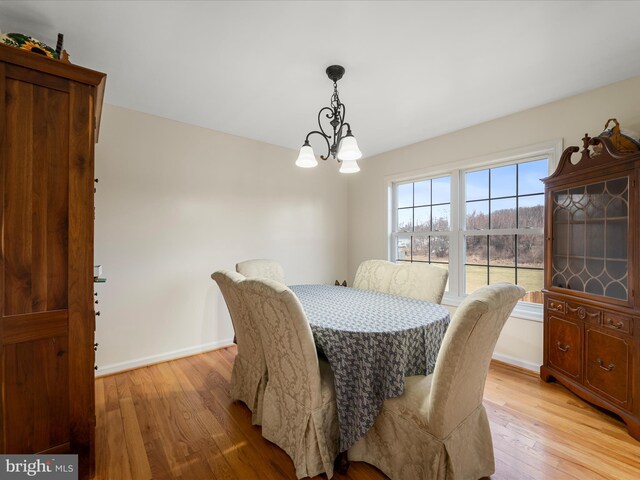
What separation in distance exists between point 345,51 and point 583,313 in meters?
2.54

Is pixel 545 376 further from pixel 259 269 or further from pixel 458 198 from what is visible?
pixel 259 269

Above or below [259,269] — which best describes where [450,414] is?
below

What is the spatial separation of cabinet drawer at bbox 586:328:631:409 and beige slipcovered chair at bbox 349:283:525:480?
1.16 meters

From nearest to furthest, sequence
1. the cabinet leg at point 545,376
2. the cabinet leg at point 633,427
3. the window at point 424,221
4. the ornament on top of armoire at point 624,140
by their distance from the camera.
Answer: the cabinet leg at point 633,427 → the ornament on top of armoire at point 624,140 → the cabinet leg at point 545,376 → the window at point 424,221

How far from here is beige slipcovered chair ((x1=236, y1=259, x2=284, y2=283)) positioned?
110 inches

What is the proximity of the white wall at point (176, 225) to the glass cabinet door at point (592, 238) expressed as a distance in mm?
2726

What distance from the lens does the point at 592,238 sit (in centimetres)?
218

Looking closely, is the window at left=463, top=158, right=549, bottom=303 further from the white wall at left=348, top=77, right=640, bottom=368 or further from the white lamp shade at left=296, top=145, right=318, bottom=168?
the white lamp shade at left=296, top=145, right=318, bottom=168

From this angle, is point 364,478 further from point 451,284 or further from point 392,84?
point 392,84

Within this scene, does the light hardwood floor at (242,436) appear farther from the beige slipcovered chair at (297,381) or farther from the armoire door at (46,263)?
Answer: the armoire door at (46,263)

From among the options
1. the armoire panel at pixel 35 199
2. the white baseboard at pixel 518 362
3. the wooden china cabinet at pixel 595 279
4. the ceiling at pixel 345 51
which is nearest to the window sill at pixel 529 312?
the wooden china cabinet at pixel 595 279

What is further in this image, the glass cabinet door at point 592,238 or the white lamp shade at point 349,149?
the glass cabinet door at point 592,238

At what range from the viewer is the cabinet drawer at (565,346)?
2.21 m

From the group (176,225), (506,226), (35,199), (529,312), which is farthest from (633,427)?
(176,225)
